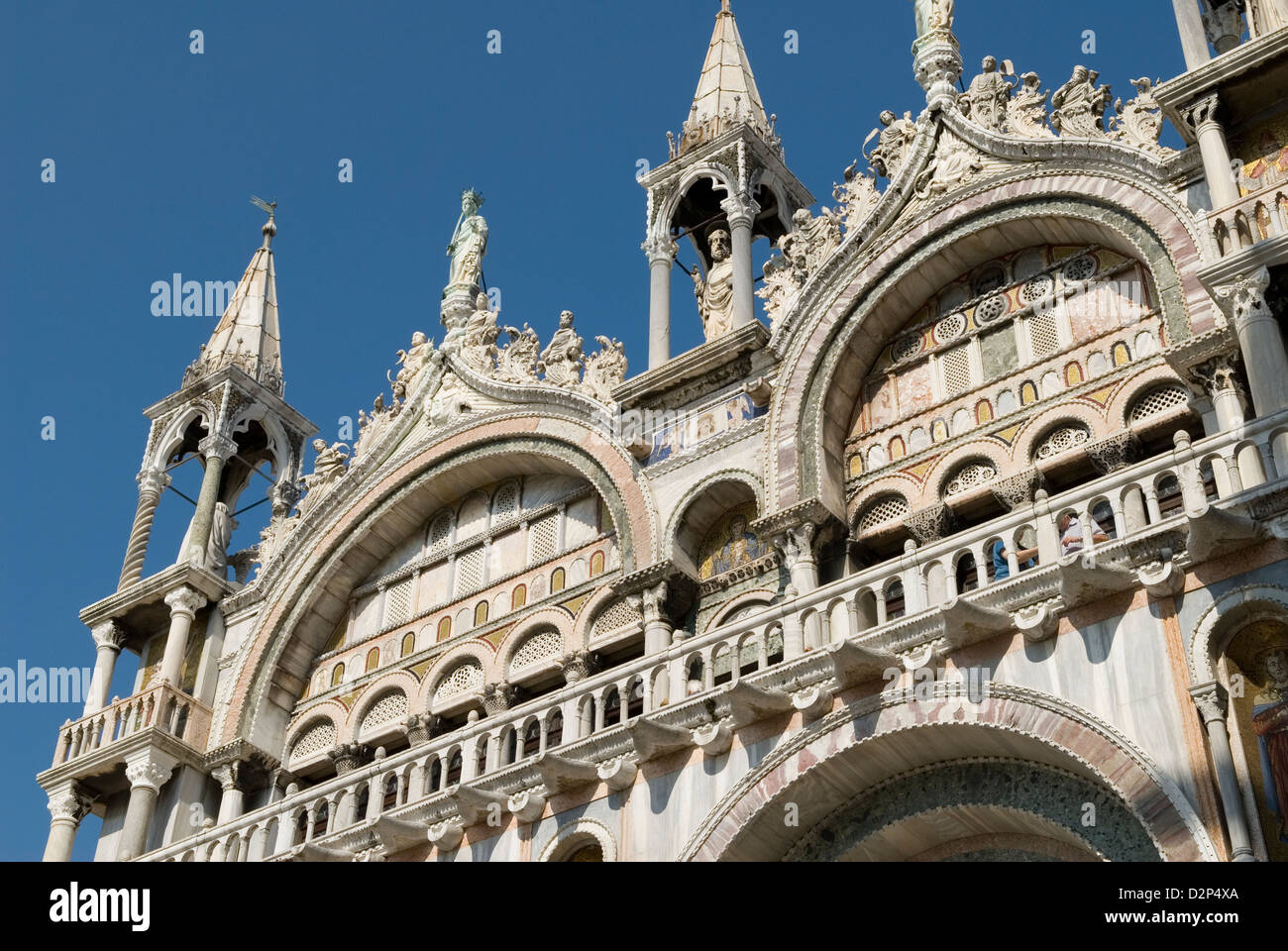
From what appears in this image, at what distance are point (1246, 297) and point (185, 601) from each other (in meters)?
14.7

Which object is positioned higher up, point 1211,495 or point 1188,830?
point 1211,495

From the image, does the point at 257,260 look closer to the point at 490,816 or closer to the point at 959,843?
the point at 490,816

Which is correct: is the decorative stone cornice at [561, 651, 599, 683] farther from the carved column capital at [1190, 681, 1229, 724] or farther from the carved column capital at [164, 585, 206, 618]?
the carved column capital at [1190, 681, 1229, 724]

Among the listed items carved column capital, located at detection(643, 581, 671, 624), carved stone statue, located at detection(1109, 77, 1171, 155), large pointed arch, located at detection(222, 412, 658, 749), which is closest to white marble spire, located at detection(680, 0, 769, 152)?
large pointed arch, located at detection(222, 412, 658, 749)

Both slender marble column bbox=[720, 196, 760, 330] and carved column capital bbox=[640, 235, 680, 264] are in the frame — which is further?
carved column capital bbox=[640, 235, 680, 264]

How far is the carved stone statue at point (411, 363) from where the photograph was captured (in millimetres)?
27016

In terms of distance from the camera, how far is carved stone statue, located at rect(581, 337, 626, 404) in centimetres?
2436

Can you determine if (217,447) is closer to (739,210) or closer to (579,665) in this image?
(579,665)

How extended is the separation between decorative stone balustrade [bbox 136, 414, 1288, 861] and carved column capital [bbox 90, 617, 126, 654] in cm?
669

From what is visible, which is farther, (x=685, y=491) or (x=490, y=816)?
(x=685, y=491)

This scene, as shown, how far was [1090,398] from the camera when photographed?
20406mm

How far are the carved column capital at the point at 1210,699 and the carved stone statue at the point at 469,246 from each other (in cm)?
1573
